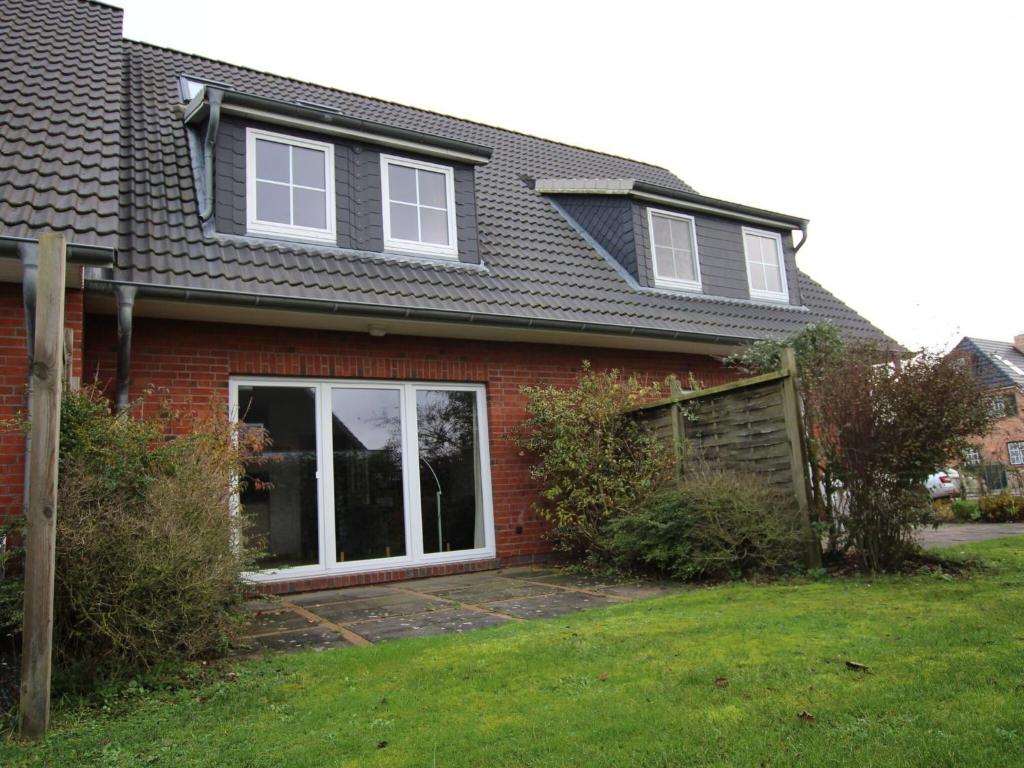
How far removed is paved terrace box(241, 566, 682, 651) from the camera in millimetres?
5160

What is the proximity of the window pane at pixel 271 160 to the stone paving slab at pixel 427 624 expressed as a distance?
16.8 feet

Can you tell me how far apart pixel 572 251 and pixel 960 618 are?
24.8ft

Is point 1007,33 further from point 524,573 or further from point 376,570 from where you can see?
point 376,570

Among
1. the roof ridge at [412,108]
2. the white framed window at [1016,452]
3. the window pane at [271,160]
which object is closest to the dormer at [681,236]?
the roof ridge at [412,108]

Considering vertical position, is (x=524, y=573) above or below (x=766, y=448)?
below

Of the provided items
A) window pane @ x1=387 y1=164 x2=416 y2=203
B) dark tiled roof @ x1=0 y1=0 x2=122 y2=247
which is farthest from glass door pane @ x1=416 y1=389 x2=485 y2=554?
dark tiled roof @ x1=0 y1=0 x2=122 y2=247

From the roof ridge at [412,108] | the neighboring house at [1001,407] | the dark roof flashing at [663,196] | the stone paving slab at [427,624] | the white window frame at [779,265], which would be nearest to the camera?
the stone paving slab at [427,624]

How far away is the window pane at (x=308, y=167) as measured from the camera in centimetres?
842

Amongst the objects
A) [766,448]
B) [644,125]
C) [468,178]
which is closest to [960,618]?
[766,448]

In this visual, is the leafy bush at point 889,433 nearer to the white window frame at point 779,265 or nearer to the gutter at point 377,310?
the gutter at point 377,310

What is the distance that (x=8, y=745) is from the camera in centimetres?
315

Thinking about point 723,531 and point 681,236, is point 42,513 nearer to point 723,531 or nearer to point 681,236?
point 723,531

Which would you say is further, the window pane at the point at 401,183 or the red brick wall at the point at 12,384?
the window pane at the point at 401,183

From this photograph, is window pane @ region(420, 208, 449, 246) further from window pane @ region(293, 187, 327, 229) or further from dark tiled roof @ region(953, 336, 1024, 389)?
dark tiled roof @ region(953, 336, 1024, 389)
